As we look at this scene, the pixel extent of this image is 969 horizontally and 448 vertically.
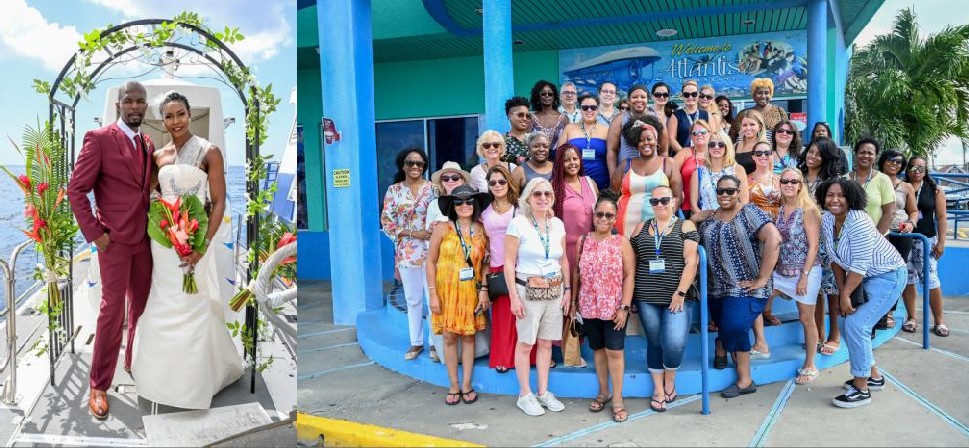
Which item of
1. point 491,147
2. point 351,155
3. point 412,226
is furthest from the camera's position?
point 351,155

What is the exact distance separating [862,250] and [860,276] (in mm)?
181

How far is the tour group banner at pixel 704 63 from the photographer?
10.3 m

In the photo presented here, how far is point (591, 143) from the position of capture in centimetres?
545

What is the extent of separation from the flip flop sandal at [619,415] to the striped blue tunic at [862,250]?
1.79 m

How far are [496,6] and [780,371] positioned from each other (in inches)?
151

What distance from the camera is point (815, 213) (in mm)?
4910

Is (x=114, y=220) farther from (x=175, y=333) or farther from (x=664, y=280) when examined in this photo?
(x=664, y=280)

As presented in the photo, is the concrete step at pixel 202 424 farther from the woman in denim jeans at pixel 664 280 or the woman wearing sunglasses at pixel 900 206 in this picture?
the woman wearing sunglasses at pixel 900 206

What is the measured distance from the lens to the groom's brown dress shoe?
4449mm

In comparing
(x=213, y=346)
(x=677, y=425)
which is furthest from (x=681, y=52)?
(x=213, y=346)

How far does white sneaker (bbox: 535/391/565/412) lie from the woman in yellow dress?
0.47 metres

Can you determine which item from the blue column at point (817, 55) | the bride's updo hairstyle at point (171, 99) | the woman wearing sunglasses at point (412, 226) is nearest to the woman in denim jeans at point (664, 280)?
the woman wearing sunglasses at point (412, 226)

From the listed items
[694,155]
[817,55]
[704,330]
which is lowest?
[704,330]

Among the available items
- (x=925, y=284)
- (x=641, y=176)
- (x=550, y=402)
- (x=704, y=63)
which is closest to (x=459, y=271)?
(x=550, y=402)
